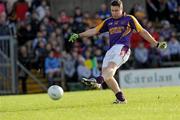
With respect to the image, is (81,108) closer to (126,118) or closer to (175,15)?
(126,118)

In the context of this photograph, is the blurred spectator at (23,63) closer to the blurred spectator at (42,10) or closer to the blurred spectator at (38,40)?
the blurred spectator at (38,40)

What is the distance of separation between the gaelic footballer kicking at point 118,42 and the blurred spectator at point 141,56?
1250 centimetres

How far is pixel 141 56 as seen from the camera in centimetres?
2800

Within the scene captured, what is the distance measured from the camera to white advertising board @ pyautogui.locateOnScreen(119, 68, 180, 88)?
1067 inches

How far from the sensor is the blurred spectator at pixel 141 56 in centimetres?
2792

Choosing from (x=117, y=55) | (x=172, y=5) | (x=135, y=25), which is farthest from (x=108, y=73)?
(x=172, y=5)

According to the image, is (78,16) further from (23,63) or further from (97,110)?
(97,110)

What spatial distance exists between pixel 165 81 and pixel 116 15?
12.5m

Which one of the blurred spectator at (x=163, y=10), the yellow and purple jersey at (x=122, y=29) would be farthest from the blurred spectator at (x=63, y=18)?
the yellow and purple jersey at (x=122, y=29)

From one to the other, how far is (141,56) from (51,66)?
12.6ft

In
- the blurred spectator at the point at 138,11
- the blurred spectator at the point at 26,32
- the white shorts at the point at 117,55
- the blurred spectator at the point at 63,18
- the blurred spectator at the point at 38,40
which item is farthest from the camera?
the blurred spectator at the point at 138,11

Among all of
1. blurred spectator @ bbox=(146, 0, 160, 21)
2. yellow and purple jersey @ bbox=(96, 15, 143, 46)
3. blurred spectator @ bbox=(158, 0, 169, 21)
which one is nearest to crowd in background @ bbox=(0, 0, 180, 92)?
blurred spectator @ bbox=(158, 0, 169, 21)

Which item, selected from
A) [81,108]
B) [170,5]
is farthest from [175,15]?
[81,108]

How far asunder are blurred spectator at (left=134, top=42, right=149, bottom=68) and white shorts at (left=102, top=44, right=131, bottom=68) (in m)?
12.8
